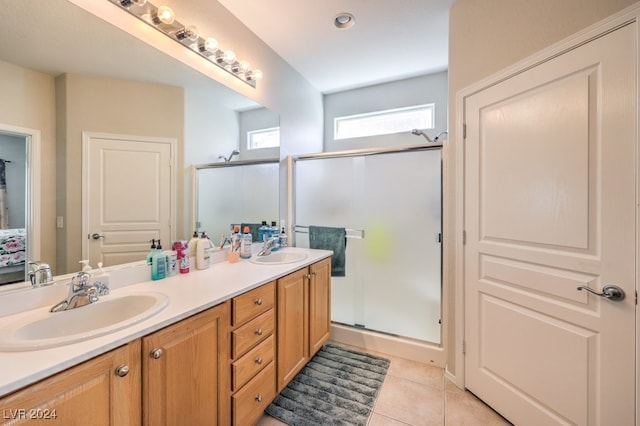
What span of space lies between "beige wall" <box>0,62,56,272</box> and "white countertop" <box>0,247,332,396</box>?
0.27 metres

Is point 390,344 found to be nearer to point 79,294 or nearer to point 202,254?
point 202,254

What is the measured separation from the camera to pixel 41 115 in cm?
110

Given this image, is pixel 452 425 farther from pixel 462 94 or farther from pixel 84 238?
pixel 84 238

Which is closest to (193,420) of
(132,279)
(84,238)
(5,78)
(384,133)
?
(132,279)

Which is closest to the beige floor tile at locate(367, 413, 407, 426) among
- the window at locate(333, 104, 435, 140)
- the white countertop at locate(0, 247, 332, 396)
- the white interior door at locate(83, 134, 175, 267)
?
the white countertop at locate(0, 247, 332, 396)

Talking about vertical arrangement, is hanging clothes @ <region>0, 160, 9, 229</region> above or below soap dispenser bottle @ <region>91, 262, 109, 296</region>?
above

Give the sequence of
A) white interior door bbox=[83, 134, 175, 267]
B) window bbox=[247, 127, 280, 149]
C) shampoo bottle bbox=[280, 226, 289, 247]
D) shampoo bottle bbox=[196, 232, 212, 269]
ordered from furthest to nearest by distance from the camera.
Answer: shampoo bottle bbox=[280, 226, 289, 247] → window bbox=[247, 127, 280, 149] → shampoo bottle bbox=[196, 232, 212, 269] → white interior door bbox=[83, 134, 175, 267]

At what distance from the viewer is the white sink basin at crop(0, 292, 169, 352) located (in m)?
0.78

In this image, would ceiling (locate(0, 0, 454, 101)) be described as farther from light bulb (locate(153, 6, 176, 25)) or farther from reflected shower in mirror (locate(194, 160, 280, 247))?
reflected shower in mirror (locate(194, 160, 280, 247))

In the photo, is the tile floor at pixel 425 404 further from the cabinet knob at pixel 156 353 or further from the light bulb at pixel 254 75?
the light bulb at pixel 254 75

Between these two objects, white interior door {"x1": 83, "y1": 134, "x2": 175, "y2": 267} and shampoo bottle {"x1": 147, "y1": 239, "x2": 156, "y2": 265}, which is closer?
white interior door {"x1": 83, "y1": 134, "x2": 175, "y2": 267}

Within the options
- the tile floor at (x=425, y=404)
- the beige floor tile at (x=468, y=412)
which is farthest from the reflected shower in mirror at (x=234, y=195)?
the beige floor tile at (x=468, y=412)

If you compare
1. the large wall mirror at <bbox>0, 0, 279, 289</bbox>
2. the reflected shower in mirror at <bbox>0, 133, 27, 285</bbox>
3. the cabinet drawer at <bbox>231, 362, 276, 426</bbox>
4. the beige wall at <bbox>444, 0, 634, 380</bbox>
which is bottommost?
the cabinet drawer at <bbox>231, 362, 276, 426</bbox>

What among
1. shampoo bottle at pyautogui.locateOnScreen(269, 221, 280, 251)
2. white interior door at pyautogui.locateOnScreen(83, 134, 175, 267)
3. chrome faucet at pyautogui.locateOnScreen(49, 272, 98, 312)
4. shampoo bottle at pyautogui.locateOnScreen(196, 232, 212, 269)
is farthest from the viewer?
shampoo bottle at pyautogui.locateOnScreen(269, 221, 280, 251)
